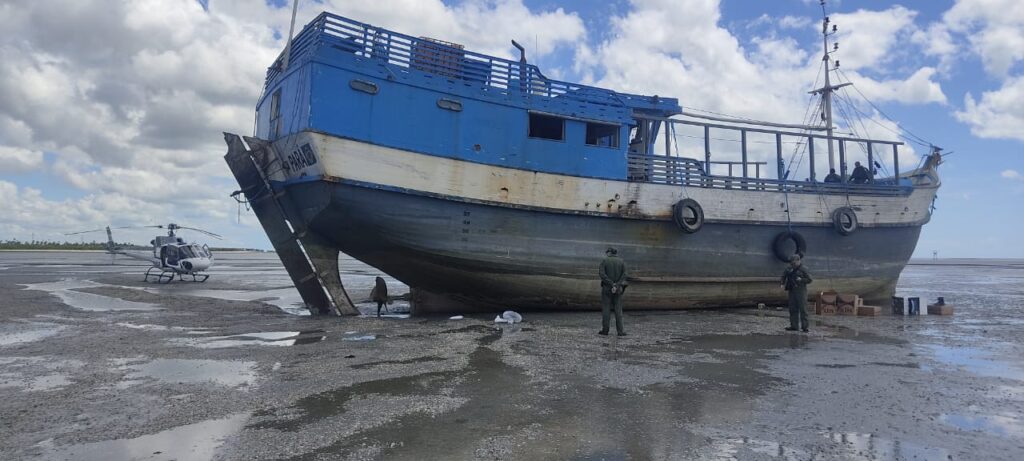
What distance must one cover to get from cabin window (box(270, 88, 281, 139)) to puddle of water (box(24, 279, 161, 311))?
5956 millimetres

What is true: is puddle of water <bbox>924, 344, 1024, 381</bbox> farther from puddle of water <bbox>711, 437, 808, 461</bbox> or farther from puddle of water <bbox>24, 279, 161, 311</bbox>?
puddle of water <bbox>24, 279, 161, 311</bbox>

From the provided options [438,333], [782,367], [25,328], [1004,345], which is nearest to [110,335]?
[25,328]

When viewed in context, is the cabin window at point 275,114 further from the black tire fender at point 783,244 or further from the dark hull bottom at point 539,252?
the black tire fender at point 783,244

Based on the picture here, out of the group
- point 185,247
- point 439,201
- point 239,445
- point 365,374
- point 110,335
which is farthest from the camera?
point 185,247

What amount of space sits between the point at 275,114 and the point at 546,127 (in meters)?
5.68

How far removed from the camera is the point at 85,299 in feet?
54.6

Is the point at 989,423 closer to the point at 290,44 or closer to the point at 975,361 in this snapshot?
the point at 975,361

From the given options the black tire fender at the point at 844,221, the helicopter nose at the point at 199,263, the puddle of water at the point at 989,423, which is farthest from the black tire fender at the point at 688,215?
the helicopter nose at the point at 199,263

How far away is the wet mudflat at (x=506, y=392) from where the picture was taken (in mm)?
4141

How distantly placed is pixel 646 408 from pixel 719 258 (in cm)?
978

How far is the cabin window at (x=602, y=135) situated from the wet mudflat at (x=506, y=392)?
14.7 feet

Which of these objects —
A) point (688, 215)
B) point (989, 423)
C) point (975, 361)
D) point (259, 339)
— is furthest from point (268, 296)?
point (989, 423)

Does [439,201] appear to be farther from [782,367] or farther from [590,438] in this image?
[590,438]

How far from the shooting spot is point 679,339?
9.45 metres
